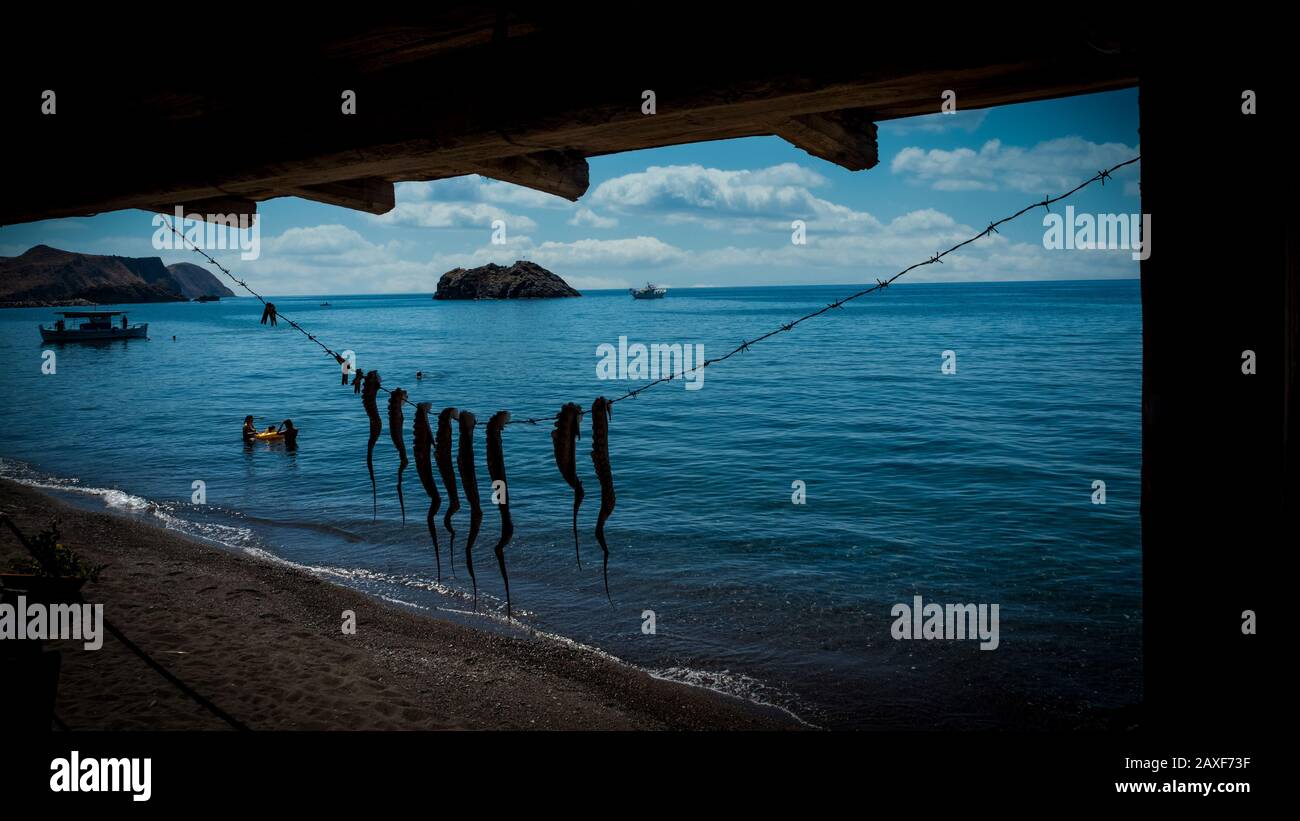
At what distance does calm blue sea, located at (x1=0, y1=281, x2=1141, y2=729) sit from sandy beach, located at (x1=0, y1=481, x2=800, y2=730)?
96 centimetres

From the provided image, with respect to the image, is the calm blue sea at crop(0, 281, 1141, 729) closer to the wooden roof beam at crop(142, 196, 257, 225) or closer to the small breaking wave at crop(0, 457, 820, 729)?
the small breaking wave at crop(0, 457, 820, 729)

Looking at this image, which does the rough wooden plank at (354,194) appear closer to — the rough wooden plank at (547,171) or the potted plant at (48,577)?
the rough wooden plank at (547,171)

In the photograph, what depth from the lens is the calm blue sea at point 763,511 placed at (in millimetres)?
12742

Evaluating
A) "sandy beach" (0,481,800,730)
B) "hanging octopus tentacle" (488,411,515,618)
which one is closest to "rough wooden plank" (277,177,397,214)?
"hanging octopus tentacle" (488,411,515,618)

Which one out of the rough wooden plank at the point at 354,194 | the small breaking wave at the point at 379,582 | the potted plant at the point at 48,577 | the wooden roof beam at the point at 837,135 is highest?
the rough wooden plank at the point at 354,194

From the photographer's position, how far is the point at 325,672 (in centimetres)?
1088

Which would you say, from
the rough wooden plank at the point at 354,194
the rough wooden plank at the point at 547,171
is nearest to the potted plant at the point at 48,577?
the rough wooden plank at the point at 354,194

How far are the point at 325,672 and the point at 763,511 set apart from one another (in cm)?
1420

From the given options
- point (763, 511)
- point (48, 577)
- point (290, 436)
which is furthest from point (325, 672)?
point (290, 436)

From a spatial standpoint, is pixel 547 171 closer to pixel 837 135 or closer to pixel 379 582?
pixel 837 135

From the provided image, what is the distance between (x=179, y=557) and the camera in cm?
1658

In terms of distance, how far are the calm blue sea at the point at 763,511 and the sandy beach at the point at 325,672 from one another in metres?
0.96

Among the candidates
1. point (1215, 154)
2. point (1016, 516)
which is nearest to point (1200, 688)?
point (1215, 154)

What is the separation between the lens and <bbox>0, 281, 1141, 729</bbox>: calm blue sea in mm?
12742
